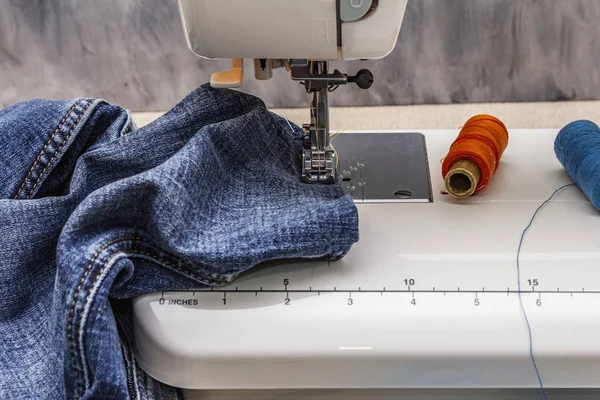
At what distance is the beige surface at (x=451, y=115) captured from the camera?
1256mm

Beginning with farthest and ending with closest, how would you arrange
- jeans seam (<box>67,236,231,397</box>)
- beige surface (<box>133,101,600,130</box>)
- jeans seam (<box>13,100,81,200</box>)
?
beige surface (<box>133,101,600,130</box>), jeans seam (<box>13,100,81,200</box>), jeans seam (<box>67,236,231,397</box>)

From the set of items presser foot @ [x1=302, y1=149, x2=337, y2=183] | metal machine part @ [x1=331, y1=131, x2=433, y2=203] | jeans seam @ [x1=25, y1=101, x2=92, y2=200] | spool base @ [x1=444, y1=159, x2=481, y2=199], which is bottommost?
metal machine part @ [x1=331, y1=131, x2=433, y2=203]

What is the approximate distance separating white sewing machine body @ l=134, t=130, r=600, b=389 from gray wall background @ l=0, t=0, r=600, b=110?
0.65 meters

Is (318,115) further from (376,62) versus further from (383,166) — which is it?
(376,62)

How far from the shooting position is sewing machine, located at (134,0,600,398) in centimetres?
67

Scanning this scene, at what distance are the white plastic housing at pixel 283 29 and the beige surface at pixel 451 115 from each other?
503mm

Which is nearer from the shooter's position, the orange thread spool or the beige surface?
the orange thread spool

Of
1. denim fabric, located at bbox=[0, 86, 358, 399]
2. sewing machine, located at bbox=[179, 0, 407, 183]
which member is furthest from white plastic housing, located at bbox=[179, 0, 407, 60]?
denim fabric, located at bbox=[0, 86, 358, 399]

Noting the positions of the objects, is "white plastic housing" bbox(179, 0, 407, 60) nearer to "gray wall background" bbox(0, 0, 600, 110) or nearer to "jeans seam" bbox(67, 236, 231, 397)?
"jeans seam" bbox(67, 236, 231, 397)

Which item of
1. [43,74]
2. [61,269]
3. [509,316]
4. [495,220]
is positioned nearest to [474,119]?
[495,220]

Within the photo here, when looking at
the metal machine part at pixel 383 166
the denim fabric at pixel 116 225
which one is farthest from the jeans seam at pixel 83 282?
the metal machine part at pixel 383 166

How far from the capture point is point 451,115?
1302 mm

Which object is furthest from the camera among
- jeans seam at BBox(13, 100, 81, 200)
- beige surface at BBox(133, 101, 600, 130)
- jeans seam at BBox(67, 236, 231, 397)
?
beige surface at BBox(133, 101, 600, 130)

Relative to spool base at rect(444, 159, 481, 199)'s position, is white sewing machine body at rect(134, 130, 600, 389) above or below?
below
